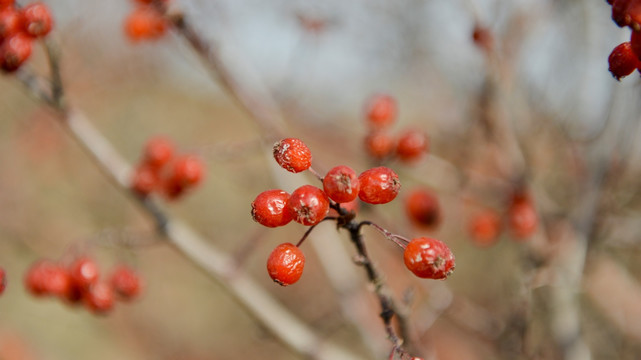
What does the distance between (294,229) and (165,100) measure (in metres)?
6.88

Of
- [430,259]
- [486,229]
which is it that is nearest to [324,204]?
[430,259]

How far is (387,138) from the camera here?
8.00 ft

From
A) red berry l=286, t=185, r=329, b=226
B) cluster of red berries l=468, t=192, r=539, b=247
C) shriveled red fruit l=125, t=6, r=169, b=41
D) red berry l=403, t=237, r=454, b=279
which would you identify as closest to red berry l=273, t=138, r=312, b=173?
red berry l=286, t=185, r=329, b=226

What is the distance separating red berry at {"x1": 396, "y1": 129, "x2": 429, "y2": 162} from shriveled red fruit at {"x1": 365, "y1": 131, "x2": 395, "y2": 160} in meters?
0.05

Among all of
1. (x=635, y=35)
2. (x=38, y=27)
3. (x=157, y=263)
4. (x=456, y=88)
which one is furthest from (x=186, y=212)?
(x=635, y=35)

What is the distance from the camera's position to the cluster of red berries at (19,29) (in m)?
2.04

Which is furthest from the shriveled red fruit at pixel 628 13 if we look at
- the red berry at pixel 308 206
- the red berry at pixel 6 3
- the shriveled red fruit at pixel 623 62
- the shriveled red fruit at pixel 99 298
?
the shriveled red fruit at pixel 99 298

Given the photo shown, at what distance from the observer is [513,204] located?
3.05 metres

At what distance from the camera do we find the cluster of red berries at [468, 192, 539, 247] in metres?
2.91

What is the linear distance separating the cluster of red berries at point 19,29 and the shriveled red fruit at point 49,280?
3.54 feet

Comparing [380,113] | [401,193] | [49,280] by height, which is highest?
[401,193]

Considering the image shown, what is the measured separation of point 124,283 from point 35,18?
1.41 m

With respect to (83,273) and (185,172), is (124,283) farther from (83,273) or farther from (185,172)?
(185,172)

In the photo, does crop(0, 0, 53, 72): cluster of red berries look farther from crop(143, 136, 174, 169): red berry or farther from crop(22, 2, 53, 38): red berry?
crop(143, 136, 174, 169): red berry
